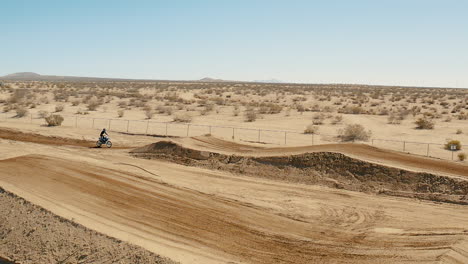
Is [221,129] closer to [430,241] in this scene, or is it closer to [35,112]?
[35,112]

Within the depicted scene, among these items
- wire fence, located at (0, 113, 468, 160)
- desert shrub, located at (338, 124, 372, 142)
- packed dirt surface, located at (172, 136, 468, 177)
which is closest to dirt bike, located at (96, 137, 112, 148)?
packed dirt surface, located at (172, 136, 468, 177)

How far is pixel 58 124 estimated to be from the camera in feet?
150

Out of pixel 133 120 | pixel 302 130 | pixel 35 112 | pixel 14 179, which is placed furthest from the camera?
pixel 35 112

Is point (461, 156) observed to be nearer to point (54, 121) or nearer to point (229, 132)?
point (229, 132)

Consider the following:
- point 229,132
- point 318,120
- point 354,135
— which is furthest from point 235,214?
point 318,120

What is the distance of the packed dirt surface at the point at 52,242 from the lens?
14025mm

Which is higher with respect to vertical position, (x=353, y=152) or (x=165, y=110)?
(x=165, y=110)

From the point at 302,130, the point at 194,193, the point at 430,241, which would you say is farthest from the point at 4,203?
the point at 302,130

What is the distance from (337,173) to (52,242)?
14484mm

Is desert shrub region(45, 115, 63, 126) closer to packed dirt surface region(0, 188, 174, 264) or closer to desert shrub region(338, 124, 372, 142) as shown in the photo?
desert shrub region(338, 124, 372, 142)

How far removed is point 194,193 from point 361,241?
8.41 meters

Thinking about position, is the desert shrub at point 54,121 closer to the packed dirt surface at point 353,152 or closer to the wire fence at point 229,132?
the wire fence at point 229,132

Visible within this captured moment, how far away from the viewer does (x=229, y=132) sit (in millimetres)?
41844

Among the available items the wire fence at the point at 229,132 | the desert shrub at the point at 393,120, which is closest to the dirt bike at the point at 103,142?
the wire fence at the point at 229,132
